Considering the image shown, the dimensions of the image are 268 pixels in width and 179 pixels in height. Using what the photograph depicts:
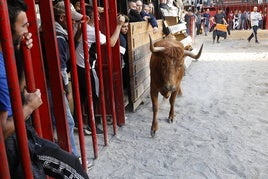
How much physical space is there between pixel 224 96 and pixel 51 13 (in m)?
4.52

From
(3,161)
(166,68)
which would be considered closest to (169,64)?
(166,68)

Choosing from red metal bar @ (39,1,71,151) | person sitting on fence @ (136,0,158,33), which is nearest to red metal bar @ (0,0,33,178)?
red metal bar @ (39,1,71,151)

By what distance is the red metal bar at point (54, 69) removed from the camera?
272 centimetres

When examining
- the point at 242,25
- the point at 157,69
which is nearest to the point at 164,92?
the point at 157,69

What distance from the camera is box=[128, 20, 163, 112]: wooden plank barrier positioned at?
5125 millimetres

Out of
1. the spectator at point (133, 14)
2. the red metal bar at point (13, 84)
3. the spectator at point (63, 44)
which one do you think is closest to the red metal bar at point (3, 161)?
the red metal bar at point (13, 84)

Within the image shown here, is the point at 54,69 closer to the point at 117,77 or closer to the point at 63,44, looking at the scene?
the point at 63,44

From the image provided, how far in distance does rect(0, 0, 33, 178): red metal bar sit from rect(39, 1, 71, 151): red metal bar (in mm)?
1143

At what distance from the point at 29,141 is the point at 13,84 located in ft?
1.40

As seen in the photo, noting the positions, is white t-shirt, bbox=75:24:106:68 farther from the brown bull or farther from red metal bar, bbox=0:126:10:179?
red metal bar, bbox=0:126:10:179

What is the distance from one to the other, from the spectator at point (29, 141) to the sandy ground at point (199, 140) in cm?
149

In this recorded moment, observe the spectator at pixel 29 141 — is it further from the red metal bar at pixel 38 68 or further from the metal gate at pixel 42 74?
the red metal bar at pixel 38 68

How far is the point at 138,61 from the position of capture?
18.1 feet

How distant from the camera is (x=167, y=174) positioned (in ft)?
11.0
